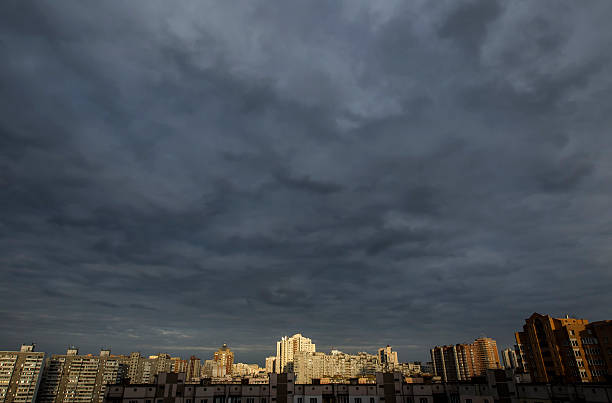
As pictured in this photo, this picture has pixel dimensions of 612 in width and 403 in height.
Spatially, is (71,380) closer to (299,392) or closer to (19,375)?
(19,375)

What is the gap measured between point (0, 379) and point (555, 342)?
23118cm

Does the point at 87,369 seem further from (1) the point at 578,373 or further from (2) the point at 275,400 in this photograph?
(1) the point at 578,373

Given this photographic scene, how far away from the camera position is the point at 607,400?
53.4 m

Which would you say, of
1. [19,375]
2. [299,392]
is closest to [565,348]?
[299,392]

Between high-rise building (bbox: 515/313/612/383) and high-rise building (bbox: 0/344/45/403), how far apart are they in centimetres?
21717

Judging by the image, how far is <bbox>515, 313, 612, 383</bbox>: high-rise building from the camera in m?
87.9

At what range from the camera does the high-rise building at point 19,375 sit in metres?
167

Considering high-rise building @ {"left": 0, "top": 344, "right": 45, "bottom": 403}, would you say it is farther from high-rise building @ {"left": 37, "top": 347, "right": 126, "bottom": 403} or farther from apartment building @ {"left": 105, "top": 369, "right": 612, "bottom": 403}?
apartment building @ {"left": 105, "top": 369, "right": 612, "bottom": 403}

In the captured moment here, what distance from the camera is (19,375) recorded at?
17088cm

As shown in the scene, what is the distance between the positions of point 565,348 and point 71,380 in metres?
230

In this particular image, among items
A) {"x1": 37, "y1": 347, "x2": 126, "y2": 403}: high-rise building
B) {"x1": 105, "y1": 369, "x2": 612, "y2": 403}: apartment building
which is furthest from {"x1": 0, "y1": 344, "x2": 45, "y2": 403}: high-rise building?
Result: {"x1": 105, "y1": 369, "x2": 612, "y2": 403}: apartment building

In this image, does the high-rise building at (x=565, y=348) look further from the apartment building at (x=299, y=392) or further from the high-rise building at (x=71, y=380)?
the high-rise building at (x=71, y=380)

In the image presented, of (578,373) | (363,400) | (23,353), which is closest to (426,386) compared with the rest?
(363,400)

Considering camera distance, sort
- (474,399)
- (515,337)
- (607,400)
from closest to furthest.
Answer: (607,400) < (474,399) < (515,337)
